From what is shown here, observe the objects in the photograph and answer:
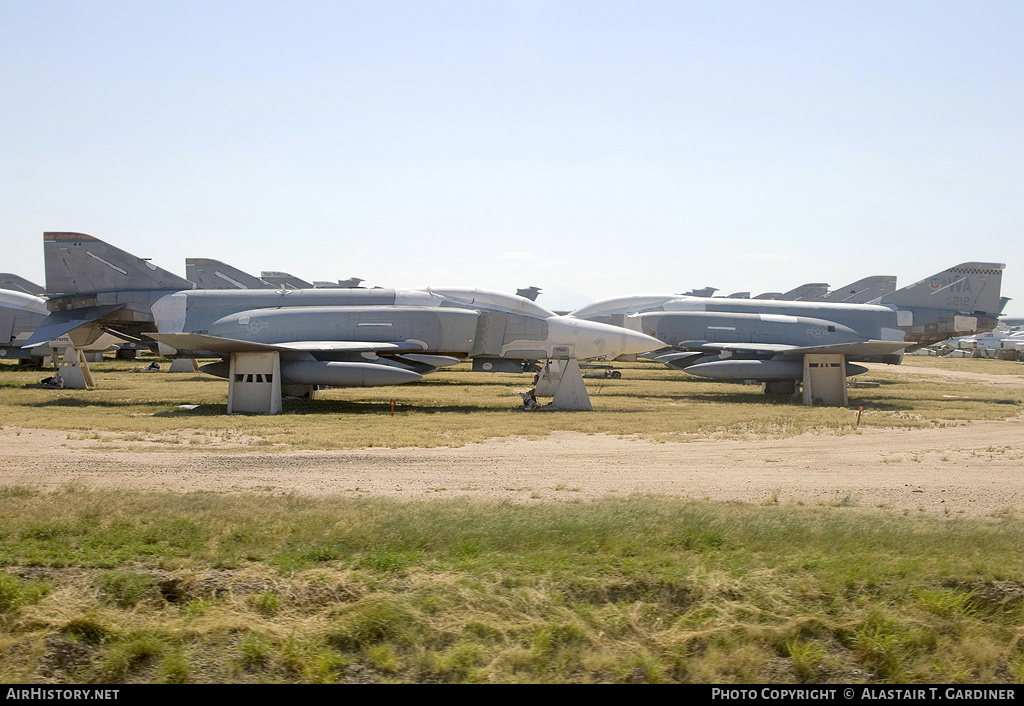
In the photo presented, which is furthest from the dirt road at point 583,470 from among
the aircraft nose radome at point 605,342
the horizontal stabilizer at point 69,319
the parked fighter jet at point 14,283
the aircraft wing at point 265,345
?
the parked fighter jet at point 14,283

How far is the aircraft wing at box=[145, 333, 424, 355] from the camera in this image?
1975cm

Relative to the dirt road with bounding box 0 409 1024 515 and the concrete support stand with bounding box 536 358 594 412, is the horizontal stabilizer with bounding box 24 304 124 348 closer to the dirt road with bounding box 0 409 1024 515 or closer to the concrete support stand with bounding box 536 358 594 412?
the dirt road with bounding box 0 409 1024 515

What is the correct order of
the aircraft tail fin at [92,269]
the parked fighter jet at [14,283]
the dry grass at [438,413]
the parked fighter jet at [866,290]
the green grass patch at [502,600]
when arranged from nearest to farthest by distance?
the green grass patch at [502,600] → the dry grass at [438,413] → the aircraft tail fin at [92,269] → the parked fighter jet at [866,290] → the parked fighter jet at [14,283]

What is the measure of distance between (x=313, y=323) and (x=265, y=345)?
2.61 meters

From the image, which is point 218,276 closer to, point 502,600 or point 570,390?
point 570,390

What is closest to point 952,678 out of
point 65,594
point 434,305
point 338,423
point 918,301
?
point 65,594

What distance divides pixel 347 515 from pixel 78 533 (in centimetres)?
249

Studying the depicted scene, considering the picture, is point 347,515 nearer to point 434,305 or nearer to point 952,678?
point 952,678

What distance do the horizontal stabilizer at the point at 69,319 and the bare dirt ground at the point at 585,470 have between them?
9.30 meters

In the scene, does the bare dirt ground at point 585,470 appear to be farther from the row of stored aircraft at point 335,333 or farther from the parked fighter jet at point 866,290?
the parked fighter jet at point 866,290

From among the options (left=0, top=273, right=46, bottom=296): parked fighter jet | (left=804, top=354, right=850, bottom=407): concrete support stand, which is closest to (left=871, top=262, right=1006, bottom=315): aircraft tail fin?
(left=804, top=354, right=850, bottom=407): concrete support stand

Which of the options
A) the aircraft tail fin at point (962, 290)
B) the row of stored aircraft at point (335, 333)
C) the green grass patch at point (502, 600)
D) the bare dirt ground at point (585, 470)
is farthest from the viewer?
the aircraft tail fin at point (962, 290)

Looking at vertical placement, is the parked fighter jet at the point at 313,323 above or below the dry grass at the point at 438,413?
above

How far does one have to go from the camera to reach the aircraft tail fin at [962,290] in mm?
30766
